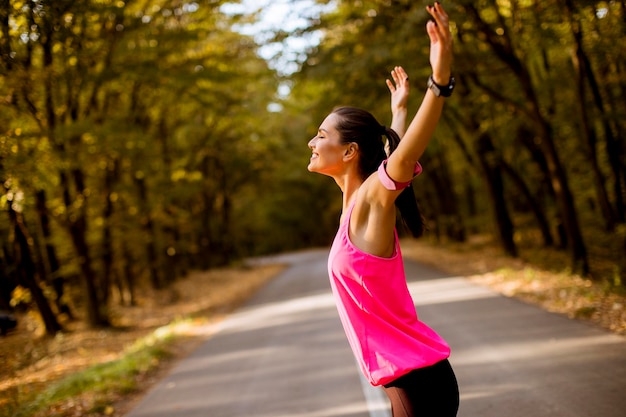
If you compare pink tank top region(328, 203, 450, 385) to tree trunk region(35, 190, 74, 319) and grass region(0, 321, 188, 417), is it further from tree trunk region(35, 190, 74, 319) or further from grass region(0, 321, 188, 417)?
tree trunk region(35, 190, 74, 319)

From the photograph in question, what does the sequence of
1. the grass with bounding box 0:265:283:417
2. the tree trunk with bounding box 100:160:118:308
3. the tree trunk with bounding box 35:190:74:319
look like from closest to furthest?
the grass with bounding box 0:265:283:417
the tree trunk with bounding box 35:190:74:319
the tree trunk with bounding box 100:160:118:308

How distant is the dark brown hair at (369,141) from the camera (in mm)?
2648

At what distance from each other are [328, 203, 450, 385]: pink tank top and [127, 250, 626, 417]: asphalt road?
3.25 metres

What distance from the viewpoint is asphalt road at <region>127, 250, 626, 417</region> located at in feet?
19.1

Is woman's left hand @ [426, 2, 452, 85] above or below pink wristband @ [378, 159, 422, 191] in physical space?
above

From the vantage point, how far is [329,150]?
2.67m

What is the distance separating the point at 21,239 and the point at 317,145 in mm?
13102

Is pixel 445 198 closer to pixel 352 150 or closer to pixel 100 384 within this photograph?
pixel 100 384

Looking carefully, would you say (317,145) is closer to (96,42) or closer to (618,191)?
(96,42)

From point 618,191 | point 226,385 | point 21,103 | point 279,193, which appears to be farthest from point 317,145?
point 279,193

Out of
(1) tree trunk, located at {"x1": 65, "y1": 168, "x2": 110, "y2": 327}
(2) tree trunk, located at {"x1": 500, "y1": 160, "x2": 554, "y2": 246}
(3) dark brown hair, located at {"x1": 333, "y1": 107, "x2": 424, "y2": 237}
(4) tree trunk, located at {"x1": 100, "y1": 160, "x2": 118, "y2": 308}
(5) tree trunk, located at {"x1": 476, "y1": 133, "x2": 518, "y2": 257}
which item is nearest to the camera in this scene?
(3) dark brown hair, located at {"x1": 333, "y1": 107, "x2": 424, "y2": 237}

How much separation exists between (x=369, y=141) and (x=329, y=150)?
17 cm

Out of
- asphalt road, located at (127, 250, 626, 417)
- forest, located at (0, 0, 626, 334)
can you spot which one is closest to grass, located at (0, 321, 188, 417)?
asphalt road, located at (127, 250, 626, 417)

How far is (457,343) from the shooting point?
8.73 m
